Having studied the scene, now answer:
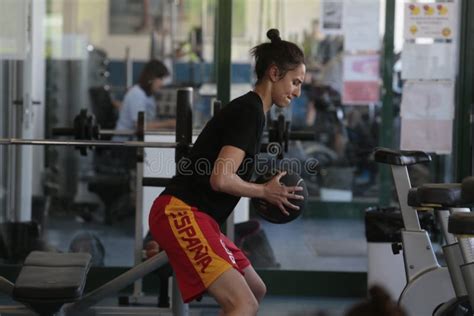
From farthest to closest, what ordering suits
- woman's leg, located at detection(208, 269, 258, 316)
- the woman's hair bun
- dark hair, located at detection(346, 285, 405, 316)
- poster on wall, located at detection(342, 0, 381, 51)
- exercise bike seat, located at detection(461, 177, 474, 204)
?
poster on wall, located at detection(342, 0, 381, 51) → the woman's hair bun → woman's leg, located at detection(208, 269, 258, 316) → exercise bike seat, located at detection(461, 177, 474, 204) → dark hair, located at detection(346, 285, 405, 316)

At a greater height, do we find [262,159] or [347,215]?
[262,159]

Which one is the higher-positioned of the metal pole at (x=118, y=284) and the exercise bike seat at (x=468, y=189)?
the exercise bike seat at (x=468, y=189)

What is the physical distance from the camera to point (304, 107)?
280 inches

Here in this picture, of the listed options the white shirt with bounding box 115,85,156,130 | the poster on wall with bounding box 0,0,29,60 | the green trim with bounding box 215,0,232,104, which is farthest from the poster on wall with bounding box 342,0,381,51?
the poster on wall with bounding box 0,0,29,60

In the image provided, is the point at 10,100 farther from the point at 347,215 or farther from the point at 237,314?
the point at 237,314

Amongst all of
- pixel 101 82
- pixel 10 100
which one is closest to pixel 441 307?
pixel 10 100

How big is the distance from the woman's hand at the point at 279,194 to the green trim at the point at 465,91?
96.8 inches

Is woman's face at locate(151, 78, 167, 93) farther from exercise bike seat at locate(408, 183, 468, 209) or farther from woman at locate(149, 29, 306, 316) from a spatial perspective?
woman at locate(149, 29, 306, 316)

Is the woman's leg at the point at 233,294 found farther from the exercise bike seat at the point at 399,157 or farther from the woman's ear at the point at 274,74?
the exercise bike seat at the point at 399,157

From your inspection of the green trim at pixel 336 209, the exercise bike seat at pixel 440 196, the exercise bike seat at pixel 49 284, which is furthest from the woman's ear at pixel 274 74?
the green trim at pixel 336 209

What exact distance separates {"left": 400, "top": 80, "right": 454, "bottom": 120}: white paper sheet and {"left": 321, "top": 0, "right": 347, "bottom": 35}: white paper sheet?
63 centimetres

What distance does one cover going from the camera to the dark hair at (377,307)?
5.44ft

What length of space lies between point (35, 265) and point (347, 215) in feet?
9.52

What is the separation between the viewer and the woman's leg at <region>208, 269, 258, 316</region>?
11.2 feet
